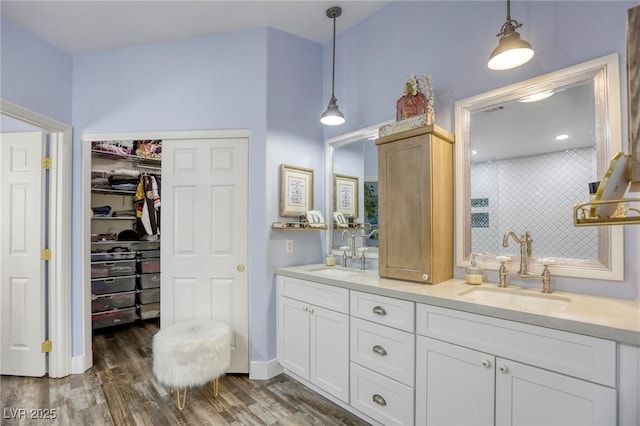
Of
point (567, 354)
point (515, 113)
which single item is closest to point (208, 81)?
point (515, 113)

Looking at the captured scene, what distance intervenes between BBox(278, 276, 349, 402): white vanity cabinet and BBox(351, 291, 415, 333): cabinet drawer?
9 cm

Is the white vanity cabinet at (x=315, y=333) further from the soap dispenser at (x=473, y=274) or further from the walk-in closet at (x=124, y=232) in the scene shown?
the walk-in closet at (x=124, y=232)

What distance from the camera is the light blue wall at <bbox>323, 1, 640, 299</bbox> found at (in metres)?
1.55

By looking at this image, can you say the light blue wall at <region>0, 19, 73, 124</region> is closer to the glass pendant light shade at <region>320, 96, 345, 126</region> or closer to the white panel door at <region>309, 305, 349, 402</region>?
the glass pendant light shade at <region>320, 96, 345, 126</region>

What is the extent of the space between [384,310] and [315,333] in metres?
0.67

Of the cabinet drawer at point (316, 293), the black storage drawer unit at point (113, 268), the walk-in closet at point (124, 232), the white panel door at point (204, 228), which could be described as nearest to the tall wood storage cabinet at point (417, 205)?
the cabinet drawer at point (316, 293)

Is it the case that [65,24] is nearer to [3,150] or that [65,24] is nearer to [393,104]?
[3,150]

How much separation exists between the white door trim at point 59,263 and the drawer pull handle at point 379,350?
263 centimetres

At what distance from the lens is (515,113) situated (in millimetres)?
1879

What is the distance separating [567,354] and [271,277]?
78.5 inches

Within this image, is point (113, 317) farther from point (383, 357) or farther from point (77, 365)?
point (383, 357)

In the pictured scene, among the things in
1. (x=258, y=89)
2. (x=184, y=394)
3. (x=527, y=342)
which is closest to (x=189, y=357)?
(x=184, y=394)

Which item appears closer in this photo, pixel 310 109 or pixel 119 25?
pixel 119 25

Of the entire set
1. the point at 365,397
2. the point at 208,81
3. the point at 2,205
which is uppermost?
the point at 208,81
